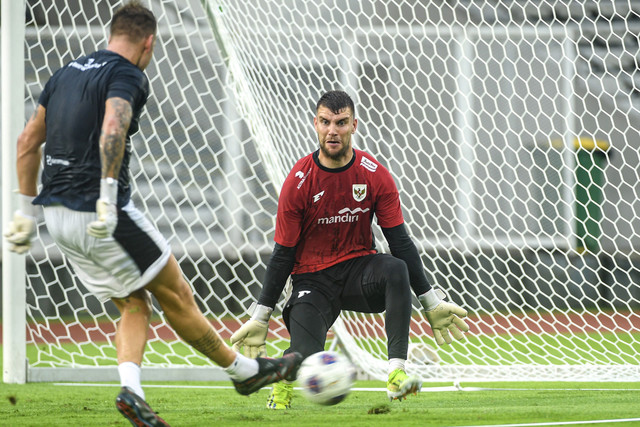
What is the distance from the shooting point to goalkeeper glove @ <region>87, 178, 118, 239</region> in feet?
10.4

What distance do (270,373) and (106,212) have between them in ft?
3.70

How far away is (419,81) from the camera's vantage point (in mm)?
10844

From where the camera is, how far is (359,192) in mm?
4555

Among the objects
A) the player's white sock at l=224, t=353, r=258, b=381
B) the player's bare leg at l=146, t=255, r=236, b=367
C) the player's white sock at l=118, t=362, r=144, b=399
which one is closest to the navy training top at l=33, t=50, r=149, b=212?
the player's bare leg at l=146, t=255, r=236, b=367

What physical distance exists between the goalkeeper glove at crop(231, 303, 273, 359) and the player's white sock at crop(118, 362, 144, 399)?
1.06 metres

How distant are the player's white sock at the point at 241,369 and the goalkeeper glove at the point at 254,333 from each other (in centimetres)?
66

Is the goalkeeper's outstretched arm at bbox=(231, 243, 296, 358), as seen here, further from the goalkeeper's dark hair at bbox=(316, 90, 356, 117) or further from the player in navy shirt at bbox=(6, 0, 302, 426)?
the player in navy shirt at bbox=(6, 0, 302, 426)

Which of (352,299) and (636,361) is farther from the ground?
(352,299)

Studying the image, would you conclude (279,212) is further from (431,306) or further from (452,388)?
(452,388)

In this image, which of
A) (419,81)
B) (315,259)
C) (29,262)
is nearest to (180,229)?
(29,262)

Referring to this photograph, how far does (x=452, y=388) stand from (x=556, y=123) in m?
7.51

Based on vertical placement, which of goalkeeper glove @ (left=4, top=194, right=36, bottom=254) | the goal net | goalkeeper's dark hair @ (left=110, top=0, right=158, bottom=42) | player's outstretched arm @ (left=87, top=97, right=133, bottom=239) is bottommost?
the goal net

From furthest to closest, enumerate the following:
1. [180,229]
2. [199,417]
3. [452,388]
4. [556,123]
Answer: [556,123], [180,229], [452,388], [199,417]

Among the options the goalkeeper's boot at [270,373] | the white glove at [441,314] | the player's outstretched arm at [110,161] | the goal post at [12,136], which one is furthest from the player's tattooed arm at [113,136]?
the goal post at [12,136]
